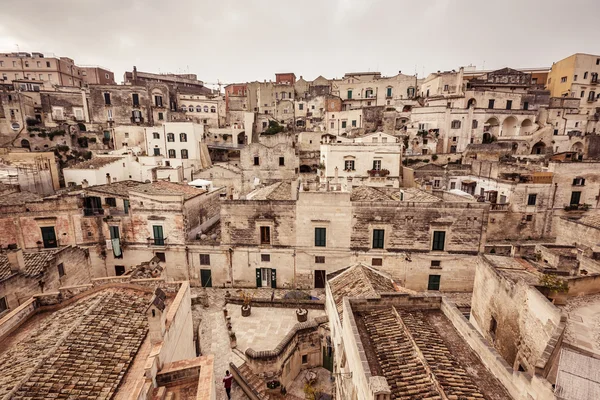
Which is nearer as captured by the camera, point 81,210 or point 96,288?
point 96,288

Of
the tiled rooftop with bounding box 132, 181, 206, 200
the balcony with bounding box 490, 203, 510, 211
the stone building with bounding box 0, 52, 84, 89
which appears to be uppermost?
the stone building with bounding box 0, 52, 84, 89

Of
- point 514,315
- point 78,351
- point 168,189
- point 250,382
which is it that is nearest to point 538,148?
point 514,315

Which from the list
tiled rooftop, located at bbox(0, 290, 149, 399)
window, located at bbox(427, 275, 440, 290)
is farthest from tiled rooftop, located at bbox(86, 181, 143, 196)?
window, located at bbox(427, 275, 440, 290)

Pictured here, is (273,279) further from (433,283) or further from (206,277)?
(433,283)

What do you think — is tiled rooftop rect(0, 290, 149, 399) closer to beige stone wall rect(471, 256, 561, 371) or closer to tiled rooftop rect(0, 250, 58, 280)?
tiled rooftop rect(0, 250, 58, 280)

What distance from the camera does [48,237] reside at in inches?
878

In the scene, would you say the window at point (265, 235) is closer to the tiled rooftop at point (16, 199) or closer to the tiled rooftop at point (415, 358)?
the tiled rooftop at point (415, 358)

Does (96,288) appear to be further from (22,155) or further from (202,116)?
(202,116)

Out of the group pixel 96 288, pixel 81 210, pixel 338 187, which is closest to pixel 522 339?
pixel 338 187

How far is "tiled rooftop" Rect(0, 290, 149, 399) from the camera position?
735 cm

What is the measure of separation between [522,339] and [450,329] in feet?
12.8

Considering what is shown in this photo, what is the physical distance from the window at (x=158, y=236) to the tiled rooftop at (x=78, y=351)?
12543 millimetres

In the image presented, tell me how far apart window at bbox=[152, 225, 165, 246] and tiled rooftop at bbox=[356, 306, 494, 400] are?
739 inches

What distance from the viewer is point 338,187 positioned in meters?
23.8
